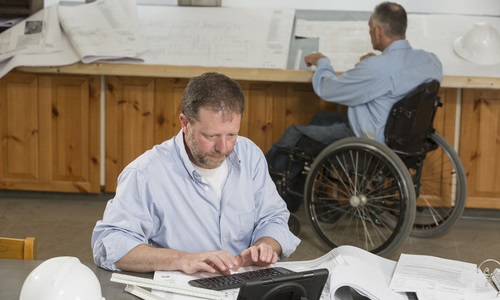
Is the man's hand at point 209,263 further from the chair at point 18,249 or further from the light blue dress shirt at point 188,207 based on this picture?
the chair at point 18,249

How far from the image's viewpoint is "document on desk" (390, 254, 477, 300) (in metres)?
2.05

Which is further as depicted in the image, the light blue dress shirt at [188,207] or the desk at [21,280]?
the light blue dress shirt at [188,207]

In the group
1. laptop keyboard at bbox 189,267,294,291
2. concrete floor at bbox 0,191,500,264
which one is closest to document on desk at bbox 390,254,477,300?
laptop keyboard at bbox 189,267,294,291

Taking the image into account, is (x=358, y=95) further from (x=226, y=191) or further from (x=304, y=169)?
(x=226, y=191)

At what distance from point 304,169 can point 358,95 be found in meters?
0.48

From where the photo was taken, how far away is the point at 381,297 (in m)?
2.02

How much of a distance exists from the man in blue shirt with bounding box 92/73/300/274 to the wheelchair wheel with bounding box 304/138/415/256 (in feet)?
4.84

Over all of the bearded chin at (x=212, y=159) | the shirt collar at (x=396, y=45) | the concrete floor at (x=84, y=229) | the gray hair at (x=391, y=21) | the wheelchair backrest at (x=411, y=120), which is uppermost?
the gray hair at (x=391, y=21)

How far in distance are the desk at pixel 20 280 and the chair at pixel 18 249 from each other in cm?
7

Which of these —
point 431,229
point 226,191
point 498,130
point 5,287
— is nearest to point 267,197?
point 226,191

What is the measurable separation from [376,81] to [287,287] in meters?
2.40

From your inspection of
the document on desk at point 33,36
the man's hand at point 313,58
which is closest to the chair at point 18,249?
the man's hand at point 313,58

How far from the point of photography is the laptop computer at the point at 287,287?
1757 millimetres

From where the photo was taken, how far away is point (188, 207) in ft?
7.87
